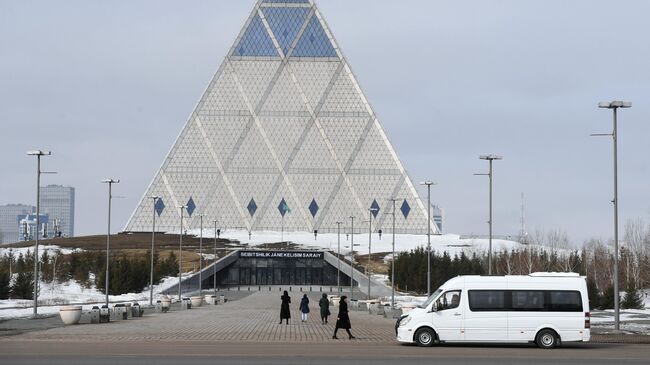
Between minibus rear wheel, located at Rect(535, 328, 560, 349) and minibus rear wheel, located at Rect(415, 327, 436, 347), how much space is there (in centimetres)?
286

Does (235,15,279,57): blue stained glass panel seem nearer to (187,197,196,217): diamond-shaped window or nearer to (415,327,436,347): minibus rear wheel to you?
(187,197,196,217): diamond-shaped window

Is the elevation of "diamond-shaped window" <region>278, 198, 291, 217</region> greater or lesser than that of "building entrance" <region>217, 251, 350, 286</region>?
greater

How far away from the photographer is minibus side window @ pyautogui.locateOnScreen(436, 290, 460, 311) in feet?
93.9

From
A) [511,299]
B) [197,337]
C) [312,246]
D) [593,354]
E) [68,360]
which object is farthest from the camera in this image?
[312,246]

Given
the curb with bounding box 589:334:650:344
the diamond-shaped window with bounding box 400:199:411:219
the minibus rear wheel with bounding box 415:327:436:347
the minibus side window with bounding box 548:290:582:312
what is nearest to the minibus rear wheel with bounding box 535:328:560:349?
the minibus side window with bounding box 548:290:582:312

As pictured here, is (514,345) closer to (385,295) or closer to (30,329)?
(30,329)

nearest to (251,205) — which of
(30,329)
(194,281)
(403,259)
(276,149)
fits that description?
(276,149)

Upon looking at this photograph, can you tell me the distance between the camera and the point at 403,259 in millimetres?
78688

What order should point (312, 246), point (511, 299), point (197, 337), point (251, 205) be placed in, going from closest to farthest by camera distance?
point (511, 299) < point (197, 337) < point (312, 246) < point (251, 205)

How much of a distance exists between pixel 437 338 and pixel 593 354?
15.5ft

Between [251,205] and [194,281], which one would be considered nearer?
[194,281]

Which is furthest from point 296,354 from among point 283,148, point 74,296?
point 283,148

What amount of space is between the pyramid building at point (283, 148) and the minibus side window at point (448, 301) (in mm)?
88393

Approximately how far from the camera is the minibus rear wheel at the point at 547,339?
28.5 meters
